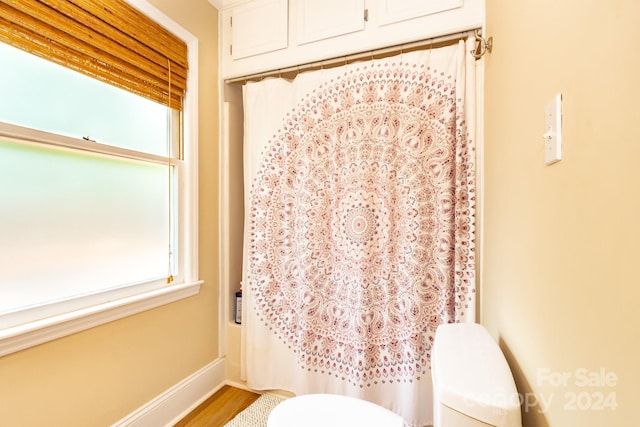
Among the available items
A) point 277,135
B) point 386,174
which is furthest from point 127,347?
point 386,174

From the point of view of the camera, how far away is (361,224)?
152 cm

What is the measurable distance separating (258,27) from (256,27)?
0.05ft

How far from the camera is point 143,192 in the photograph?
1.47m

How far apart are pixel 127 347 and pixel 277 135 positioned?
1.37m

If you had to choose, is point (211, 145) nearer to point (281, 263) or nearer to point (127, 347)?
point (281, 263)

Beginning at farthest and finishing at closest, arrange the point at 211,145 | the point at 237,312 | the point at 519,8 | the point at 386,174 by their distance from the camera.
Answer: the point at 237,312 < the point at 211,145 < the point at 386,174 < the point at 519,8

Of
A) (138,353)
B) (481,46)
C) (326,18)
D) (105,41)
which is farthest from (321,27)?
(138,353)

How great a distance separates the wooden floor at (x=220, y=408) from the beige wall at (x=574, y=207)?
153cm

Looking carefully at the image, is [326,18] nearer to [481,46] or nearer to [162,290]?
[481,46]

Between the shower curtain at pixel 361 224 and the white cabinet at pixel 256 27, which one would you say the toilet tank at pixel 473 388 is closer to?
the shower curtain at pixel 361 224

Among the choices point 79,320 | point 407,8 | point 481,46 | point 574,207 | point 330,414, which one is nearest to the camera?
point 574,207

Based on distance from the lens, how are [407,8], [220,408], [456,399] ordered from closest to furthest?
[456,399], [407,8], [220,408]

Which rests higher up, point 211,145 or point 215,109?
point 215,109

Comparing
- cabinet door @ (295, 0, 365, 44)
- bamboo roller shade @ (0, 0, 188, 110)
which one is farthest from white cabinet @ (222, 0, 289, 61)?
bamboo roller shade @ (0, 0, 188, 110)
